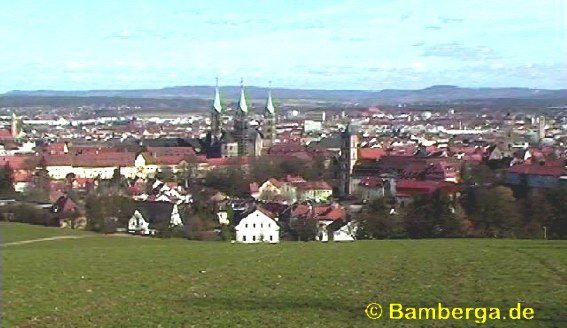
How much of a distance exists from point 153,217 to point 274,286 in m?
31.8

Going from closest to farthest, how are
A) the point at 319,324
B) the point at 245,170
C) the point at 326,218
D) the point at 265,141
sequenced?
the point at 319,324 < the point at 326,218 < the point at 245,170 < the point at 265,141

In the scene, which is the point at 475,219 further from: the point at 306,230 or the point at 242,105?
the point at 242,105

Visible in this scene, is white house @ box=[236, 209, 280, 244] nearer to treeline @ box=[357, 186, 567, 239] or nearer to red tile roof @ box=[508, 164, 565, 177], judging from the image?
treeline @ box=[357, 186, 567, 239]

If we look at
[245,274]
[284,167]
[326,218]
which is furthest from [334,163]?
[245,274]

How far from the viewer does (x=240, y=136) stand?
99.8m

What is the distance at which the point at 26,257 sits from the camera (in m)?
18.5

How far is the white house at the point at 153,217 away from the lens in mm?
41375

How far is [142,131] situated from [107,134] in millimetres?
8102

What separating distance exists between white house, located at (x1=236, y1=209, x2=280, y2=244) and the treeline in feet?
20.0

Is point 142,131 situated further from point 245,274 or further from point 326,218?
point 245,274

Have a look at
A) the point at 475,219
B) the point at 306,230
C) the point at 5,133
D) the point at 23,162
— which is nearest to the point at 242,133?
the point at 23,162

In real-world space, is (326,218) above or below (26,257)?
below
